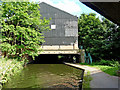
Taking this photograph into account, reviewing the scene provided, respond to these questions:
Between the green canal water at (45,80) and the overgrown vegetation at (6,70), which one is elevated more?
the overgrown vegetation at (6,70)

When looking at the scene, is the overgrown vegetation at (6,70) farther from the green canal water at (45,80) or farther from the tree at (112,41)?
the tree at (112,41)

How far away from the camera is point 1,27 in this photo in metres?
10.7

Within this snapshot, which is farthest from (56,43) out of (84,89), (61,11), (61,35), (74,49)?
(84,89)

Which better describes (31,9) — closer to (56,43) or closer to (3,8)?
(3,8)

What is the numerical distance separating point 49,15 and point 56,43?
16.5ft

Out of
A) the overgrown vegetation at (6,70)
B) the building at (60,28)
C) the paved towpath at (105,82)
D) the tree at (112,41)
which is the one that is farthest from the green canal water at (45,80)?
the building at (60,28)

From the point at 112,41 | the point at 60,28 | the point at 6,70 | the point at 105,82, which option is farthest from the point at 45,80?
the point at 60,28

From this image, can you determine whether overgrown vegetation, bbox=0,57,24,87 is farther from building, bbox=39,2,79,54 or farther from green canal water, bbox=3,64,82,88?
building, bbox=39,2,79,54

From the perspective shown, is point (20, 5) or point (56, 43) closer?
point (20, 5)

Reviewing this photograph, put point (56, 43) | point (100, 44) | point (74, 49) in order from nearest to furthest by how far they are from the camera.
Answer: point (100, 44), point (74, 49), point (56, 43)

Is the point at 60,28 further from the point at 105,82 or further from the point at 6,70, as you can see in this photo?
the point at 105,82

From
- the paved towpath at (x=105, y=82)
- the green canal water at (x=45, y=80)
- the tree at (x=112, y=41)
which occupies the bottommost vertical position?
the green canal water at (x=45, y=80)

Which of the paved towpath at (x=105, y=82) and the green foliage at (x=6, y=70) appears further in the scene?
the green foliage at (x=6, y=70)

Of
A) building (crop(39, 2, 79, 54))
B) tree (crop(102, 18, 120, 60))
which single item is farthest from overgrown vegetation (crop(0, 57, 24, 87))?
building (crop(39, 2, 79, 54))
